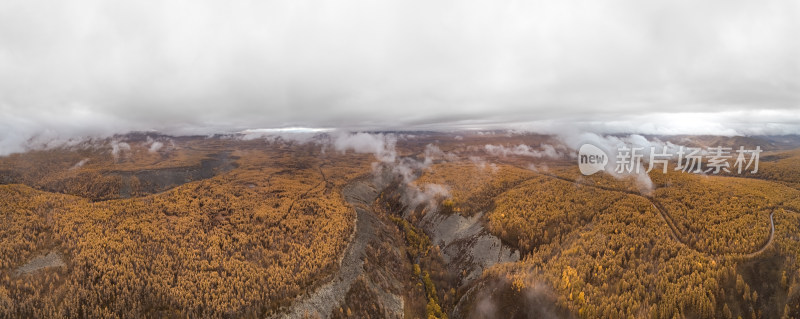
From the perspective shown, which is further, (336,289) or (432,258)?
(432,258)

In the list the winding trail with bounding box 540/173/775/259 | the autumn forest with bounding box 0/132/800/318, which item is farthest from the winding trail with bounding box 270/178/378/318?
the winding trail with bounding box 540/173/775/259

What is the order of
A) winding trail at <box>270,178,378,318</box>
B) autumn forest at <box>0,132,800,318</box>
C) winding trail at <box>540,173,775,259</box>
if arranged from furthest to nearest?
winding trail at <box>540,173,775,259</box> → winding trail at <box>270,178,378,318</box> → autumn forest at <box>0,132,800,318</box>

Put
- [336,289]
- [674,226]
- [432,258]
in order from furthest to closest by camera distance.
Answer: [432,258]
[674,226]
[336,289]

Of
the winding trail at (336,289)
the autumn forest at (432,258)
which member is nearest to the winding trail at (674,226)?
the autumn forest at (432,258)

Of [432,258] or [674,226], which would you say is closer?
[674,226]

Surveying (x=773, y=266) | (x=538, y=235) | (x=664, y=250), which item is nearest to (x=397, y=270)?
(x=538, y=235)

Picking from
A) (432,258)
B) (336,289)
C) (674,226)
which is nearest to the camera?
(336,289)

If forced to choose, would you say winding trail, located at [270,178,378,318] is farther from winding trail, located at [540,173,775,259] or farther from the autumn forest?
winding trail, located at [540,173,775,259]

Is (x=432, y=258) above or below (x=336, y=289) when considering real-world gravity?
below

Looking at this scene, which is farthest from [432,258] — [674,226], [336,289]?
[674,226]

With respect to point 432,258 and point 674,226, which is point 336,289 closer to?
point 432,258

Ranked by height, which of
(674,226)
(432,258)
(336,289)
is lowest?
(432,258)
